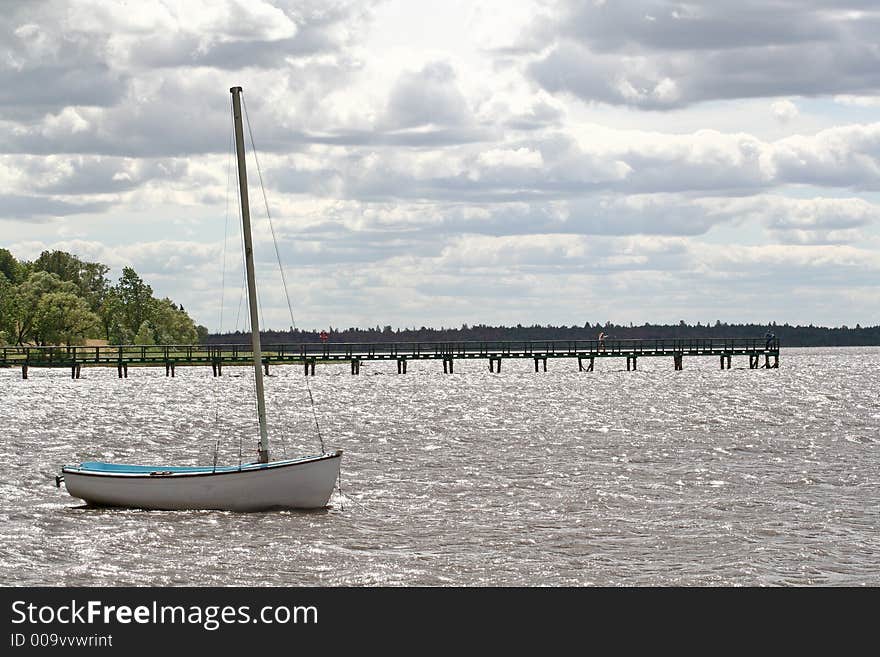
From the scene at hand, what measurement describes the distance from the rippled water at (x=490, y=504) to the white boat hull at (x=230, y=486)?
44 centimetres

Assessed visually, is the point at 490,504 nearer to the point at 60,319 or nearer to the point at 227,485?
the point at 227,485

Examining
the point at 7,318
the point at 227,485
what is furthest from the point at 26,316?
the point at 227,485

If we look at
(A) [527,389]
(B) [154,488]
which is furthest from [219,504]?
(A) [527,389]

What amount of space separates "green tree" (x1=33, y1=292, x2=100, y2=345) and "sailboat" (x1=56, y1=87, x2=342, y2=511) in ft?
501

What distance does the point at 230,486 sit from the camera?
110ft

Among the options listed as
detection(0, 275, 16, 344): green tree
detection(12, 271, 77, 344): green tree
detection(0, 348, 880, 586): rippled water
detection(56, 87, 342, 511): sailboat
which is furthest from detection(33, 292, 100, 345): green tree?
detection(56, 87, 342, 511): sailboat

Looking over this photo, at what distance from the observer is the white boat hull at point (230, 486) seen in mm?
33375

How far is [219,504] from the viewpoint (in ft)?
111

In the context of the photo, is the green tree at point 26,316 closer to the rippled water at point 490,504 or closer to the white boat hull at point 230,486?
the rippled water at point 490,504

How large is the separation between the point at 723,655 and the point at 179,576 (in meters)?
11.6

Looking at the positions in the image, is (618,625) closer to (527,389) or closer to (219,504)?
(219,504)

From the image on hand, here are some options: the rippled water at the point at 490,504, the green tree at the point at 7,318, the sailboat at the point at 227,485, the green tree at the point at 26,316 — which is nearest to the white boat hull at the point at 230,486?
the sailboat at the point at 227,485

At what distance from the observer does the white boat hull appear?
33.4 meters

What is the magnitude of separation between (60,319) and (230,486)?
156 meters
